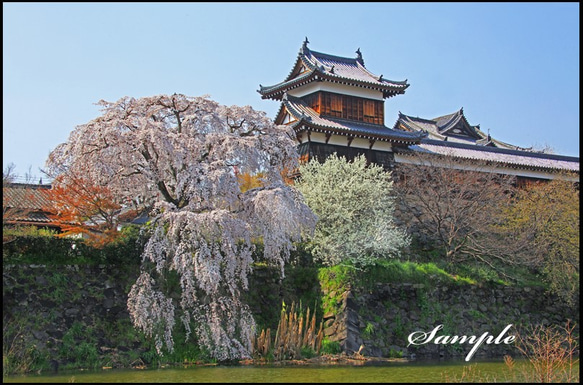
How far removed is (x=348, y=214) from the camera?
84.4ft

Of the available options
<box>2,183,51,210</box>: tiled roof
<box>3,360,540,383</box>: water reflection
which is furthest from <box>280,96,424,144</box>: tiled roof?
<box>3,360,540,383</box>: water reflection

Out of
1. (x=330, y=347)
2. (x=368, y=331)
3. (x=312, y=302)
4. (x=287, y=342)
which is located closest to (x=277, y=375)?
(x=287, y=342)

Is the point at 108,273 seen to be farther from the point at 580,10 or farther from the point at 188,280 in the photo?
the point at 580,10

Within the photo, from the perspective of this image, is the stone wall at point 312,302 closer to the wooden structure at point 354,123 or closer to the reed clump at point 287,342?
the reed clump at point 287,342

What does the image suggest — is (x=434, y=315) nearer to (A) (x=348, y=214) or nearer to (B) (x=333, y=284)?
(B) (x=333, y=284)

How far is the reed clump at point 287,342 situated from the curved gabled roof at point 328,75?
48.7ft

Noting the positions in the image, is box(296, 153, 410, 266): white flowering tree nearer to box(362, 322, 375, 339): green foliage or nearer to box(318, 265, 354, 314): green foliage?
box(318, 265, 354, 314): green foliage

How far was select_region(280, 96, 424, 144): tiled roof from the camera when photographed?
30422 mm

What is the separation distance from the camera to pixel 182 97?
21.9 metres

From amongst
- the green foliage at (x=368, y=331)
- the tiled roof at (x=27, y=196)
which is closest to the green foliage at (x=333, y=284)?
the green foliage at (x=368, y=331)

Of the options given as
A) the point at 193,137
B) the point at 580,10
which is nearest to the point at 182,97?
the point at 193,137

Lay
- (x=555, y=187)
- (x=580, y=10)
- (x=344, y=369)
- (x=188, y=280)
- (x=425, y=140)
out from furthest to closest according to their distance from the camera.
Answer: (x=425, y=140) → (x=555, y=187) → (x=188, y=280) → (x=344, y=369) → (x=580, y=10)

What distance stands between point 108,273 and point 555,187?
69.0ft

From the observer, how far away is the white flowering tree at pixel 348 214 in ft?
81.4
